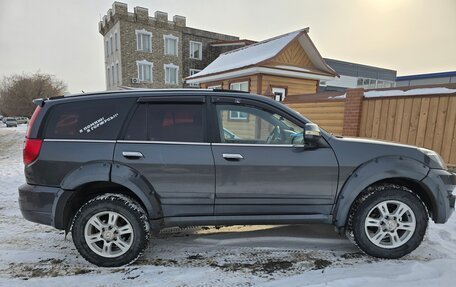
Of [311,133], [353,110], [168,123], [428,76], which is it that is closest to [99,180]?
[168,123]

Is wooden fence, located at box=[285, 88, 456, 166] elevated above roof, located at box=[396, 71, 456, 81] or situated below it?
below

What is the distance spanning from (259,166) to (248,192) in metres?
0.31

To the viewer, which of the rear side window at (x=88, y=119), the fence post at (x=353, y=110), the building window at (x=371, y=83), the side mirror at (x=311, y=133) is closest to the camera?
the side mirror at (x=311, y=133)

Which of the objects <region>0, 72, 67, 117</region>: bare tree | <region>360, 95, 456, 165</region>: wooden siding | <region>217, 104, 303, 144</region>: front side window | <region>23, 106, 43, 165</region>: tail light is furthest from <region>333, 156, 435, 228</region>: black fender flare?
<region>0, 72, 67, 117</region>: bare tree

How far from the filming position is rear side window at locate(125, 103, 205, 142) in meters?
2.86

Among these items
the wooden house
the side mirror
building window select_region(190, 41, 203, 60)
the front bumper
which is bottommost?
the front bumper

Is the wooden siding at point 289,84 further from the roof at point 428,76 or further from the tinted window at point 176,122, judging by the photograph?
the roof at point 428,76

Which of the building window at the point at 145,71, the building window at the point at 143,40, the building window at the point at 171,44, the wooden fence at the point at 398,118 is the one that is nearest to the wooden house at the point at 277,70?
the wooden fence at the point at 398,118

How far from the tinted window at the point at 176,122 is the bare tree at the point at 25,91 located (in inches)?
1988

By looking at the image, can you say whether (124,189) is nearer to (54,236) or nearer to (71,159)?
(71,159)

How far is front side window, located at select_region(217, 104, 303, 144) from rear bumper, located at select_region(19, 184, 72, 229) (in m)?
1.81

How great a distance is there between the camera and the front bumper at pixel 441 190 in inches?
116

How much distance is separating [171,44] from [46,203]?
29.5 m

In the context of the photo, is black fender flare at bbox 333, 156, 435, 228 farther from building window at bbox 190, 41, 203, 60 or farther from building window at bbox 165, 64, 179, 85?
building window at bbox 190, 41, 203, 60
